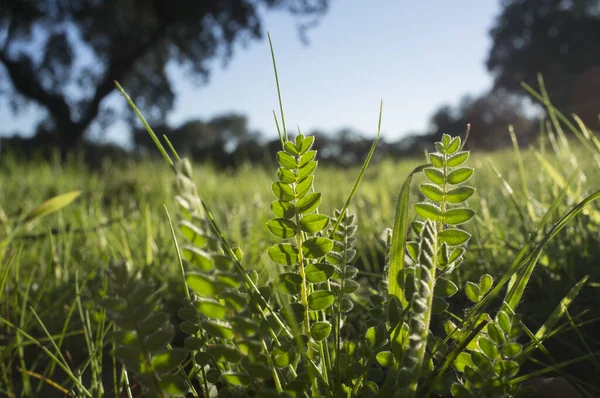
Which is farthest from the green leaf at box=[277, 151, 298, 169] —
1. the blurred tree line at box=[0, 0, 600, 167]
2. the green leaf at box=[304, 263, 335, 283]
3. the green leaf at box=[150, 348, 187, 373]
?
the blurred tree line at box=[0, 0, 600, 167]

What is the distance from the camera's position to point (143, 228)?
167cm

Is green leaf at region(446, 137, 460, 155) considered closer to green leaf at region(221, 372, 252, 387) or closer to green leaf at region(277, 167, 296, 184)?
green leaf at region(277, 167, 296, 184)

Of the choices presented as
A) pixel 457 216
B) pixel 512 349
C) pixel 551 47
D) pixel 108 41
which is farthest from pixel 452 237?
pixel 551 47

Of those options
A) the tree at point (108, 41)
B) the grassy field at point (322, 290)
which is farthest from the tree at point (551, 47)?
the grassy field at point (322, 290)

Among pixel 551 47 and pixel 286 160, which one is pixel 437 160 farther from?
pixel 551 47

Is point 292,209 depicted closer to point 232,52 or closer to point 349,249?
point 349,249

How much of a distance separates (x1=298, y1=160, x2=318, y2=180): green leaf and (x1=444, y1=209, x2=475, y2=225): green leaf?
17 centimetres

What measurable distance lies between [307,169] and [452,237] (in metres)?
0.18

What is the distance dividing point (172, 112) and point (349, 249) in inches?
715

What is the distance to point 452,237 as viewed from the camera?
1.80 feet

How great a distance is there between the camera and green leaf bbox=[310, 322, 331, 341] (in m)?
0.53

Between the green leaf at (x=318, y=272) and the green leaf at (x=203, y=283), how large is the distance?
0.57 ft

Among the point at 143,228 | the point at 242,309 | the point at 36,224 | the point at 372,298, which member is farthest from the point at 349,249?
the point at 36,224

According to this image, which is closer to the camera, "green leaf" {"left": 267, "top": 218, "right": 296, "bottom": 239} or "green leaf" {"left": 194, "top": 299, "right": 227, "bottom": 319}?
"green leaf" {"left": 194, "top": 299, "right": 227, "bottom": 319}
